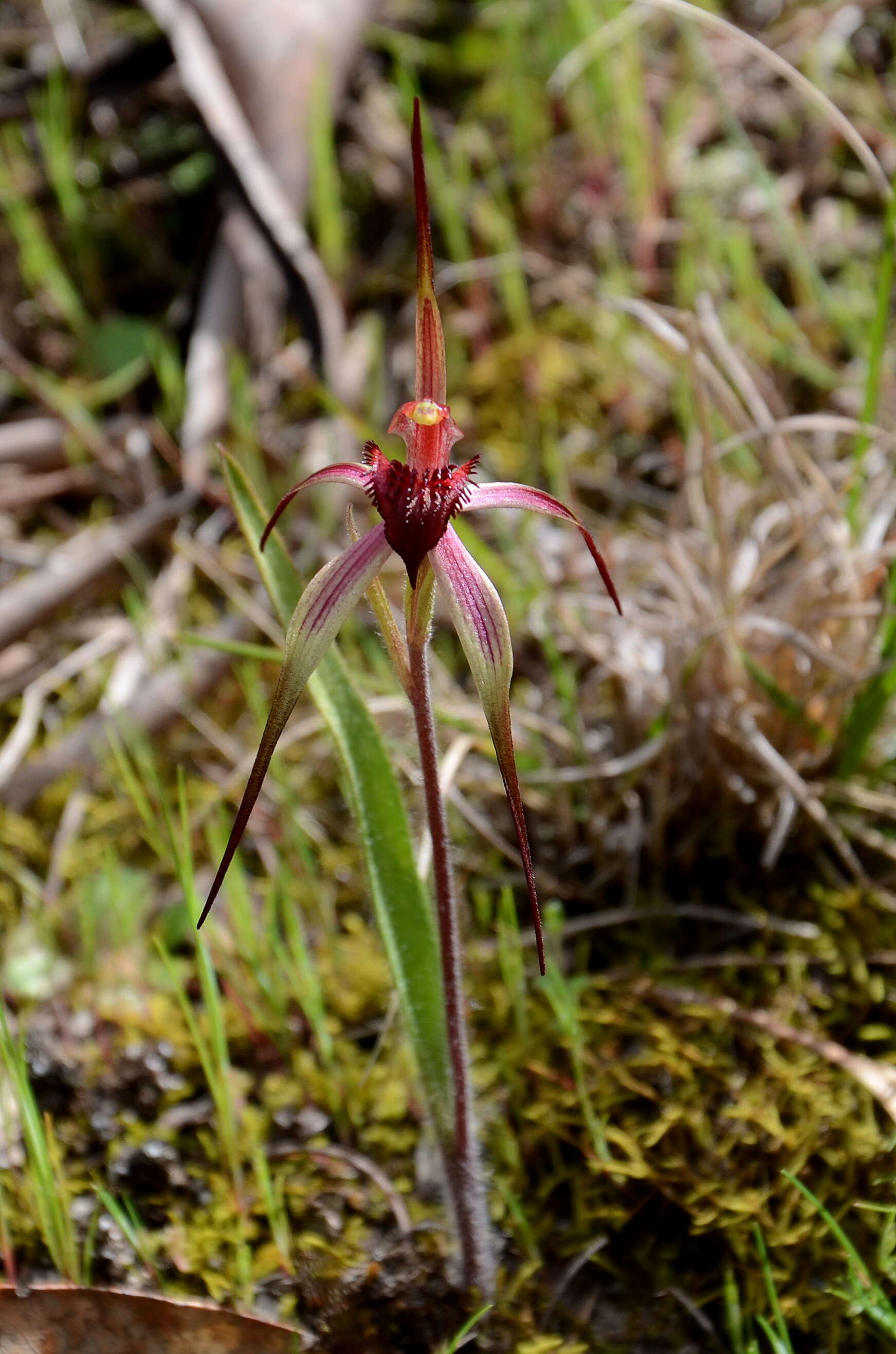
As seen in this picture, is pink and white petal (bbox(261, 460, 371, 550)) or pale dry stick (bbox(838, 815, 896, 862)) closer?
pink and white petal (bbox(261, 460, 371, 550))

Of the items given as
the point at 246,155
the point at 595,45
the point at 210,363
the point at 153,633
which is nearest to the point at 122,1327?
the point at 153,633

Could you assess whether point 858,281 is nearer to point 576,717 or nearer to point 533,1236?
point 576,717

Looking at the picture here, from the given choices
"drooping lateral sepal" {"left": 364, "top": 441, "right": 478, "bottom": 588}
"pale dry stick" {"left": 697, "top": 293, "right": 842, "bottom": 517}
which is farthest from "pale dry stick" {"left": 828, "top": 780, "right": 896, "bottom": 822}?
"drooping lateral sepal" {"left": 364, "top": 441, "right": 478, "bottom": 588}

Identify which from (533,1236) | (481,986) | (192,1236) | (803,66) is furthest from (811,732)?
(803,66)

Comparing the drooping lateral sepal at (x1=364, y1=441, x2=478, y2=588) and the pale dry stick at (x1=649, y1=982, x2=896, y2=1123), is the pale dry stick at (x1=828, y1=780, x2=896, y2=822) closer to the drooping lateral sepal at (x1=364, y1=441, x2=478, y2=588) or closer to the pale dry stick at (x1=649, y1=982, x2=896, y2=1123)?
the pale dry stick at (x1=649, y1=982, x2=896, y2=1123)

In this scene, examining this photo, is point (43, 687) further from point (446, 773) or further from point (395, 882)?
point (395, 882)

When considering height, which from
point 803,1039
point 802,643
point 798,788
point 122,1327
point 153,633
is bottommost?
point 803,1039
